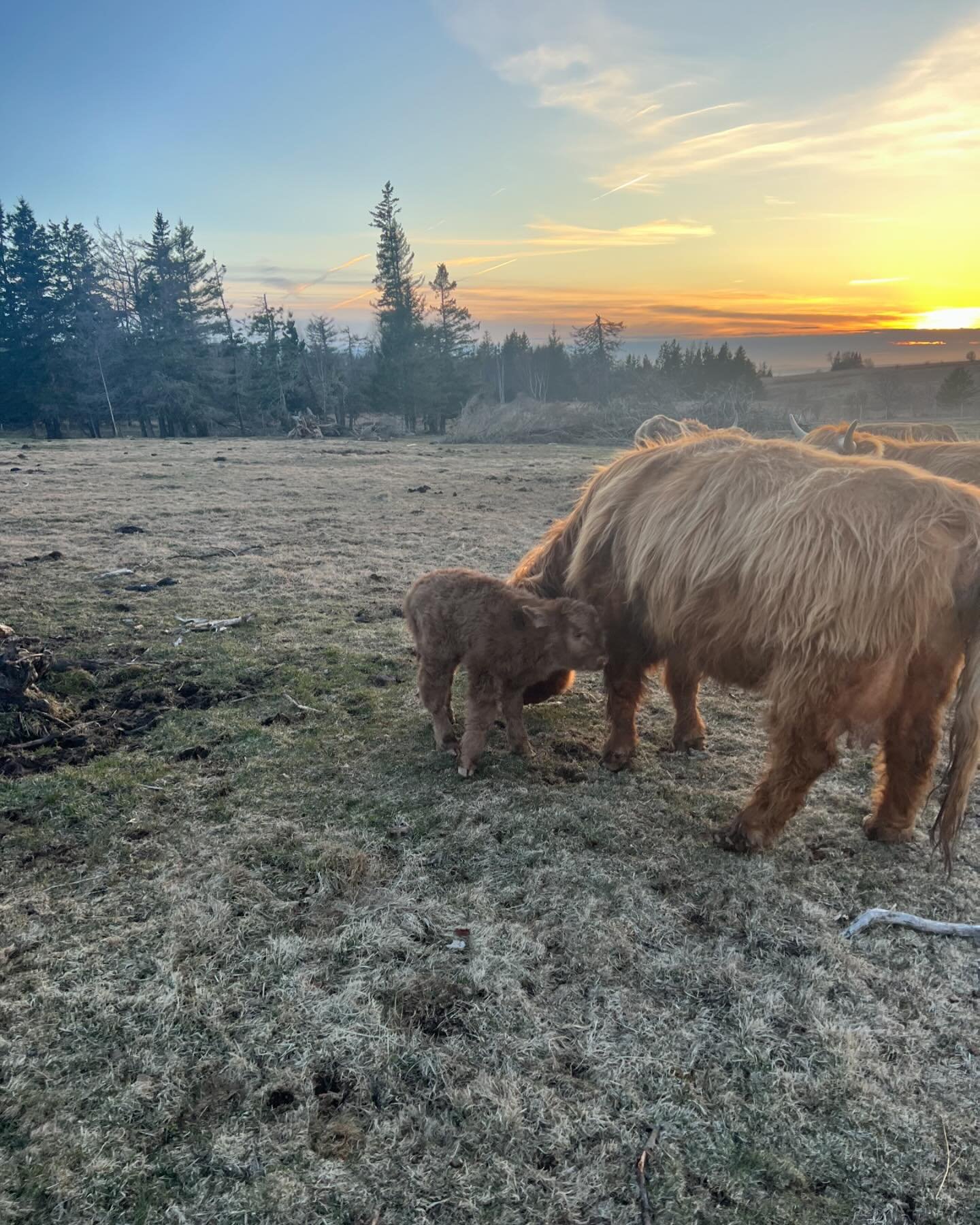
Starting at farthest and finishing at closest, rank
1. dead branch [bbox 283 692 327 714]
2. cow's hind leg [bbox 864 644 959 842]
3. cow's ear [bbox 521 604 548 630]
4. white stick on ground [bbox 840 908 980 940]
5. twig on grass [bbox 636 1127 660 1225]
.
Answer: dead branch [bbox 283 692 327 714]
cow's ear [bbox 521 604 548 630]
cow's hind leg [bbox 864 644 959 842]
white stick on ground [bbox 840 908 980 940]
twig on grass [bbox 636 1127 660 1225]

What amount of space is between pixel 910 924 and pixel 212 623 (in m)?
6.58

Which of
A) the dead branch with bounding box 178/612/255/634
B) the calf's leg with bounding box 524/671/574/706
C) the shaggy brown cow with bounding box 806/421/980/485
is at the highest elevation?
the shaggy brown cow with bounding box 806/421/980/485

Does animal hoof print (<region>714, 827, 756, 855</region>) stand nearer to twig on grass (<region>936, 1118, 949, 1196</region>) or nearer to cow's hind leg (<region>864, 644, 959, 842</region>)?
cow's hind leg (<region>864, 644, 959, 842</region>)

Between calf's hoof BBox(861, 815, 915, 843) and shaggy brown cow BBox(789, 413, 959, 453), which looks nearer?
calf's hoof BBox(861, 815, 915, 843)

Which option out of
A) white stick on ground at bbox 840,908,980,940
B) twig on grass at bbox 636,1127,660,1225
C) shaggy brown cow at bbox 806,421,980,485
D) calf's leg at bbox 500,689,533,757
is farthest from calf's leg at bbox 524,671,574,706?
twig on grass at bbox 636,1127,660,1225

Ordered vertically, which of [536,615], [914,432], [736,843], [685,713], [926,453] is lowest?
[736,843]

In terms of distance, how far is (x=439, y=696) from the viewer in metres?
4.91

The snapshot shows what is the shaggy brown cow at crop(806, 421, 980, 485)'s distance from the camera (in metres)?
5.90

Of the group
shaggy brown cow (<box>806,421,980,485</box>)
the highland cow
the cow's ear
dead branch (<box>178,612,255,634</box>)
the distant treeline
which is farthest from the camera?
the distant treeline

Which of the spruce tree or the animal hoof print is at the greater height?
the spruce tree

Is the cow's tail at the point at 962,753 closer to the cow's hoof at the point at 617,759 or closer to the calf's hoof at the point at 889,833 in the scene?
the calf's hoof at the point at 889,833

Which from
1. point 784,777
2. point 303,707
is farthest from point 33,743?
point 784,777

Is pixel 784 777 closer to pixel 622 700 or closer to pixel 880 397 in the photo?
pixel 622 700

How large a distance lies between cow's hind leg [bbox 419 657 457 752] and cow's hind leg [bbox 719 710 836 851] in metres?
1.97
